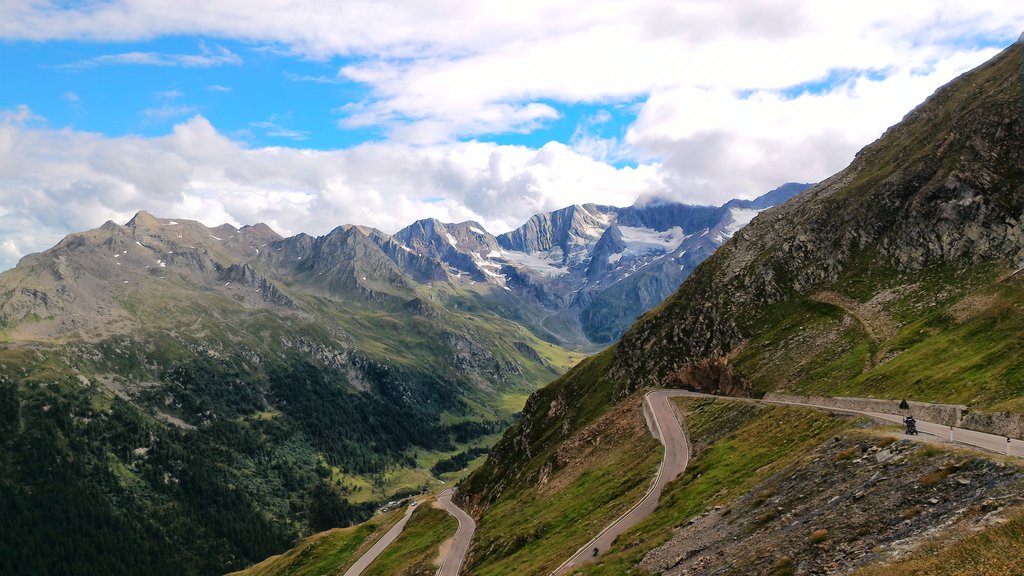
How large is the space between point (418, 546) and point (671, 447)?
2496 inches

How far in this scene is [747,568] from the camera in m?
31.8

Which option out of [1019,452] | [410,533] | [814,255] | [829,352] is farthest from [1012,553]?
[410,533]

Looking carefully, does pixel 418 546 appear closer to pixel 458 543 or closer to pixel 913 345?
pixel 458 543

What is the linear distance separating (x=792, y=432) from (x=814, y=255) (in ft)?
255

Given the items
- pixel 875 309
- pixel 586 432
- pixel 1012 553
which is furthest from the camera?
pixel 586 432

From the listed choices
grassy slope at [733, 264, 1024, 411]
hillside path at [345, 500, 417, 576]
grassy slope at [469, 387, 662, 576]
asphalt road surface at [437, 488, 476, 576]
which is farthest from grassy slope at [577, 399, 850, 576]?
hillside path at [345, 500, 417, 576]

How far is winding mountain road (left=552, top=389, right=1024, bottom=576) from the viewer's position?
130ft

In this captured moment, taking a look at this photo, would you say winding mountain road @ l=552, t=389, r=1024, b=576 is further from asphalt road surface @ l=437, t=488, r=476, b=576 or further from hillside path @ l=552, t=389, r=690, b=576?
asphalt road surface @ l=437, t=488, r=476, b=576

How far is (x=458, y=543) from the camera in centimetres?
10325

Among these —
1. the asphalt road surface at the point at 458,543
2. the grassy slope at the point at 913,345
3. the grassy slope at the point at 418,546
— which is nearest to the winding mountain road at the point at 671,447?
the grassy slope at the point at 913,345

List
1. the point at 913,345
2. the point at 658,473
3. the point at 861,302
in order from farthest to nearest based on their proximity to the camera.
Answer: the point at 861,302, the point at 913,345, the point at 658,473

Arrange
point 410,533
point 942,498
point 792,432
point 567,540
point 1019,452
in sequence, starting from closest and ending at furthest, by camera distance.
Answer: point 942,498
point 1019,452
point 792,432
point 567,540
point 410,533

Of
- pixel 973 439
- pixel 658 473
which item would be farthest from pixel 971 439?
pixel 658 473

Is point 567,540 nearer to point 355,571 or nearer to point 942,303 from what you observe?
point 942,303
